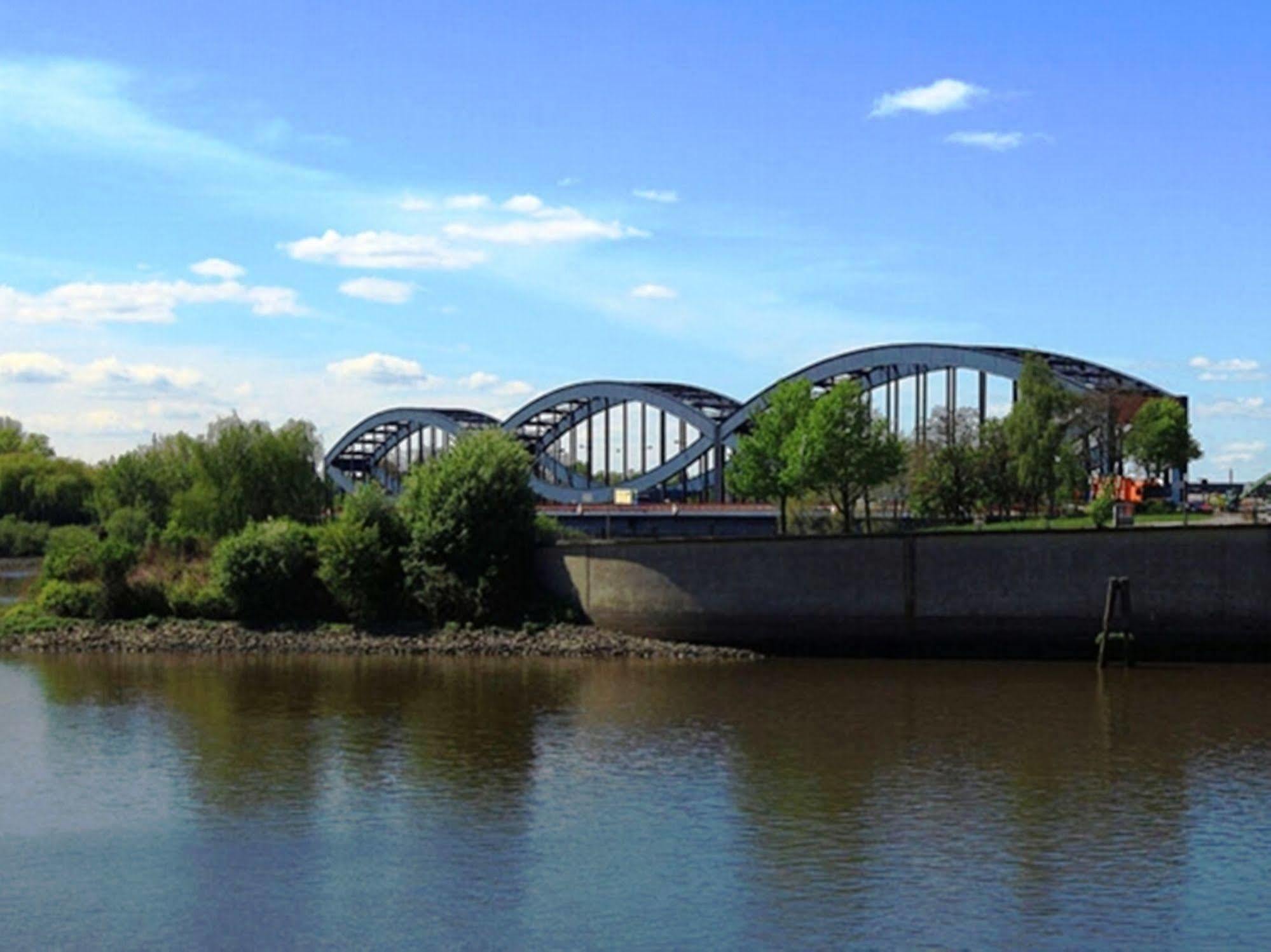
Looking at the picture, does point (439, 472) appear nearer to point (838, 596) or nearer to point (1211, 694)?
point (838, 596)

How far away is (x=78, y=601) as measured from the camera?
203ft

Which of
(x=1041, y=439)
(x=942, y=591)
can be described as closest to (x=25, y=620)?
(x=942, y=591)

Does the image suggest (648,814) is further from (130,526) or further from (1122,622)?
(130,526)

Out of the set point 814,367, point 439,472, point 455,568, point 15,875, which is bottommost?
point 15,875

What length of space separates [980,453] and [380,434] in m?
74.9

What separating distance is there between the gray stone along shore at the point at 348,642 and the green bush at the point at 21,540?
61.5 m

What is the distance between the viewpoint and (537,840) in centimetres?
2688

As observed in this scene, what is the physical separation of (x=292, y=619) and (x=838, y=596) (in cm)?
2132

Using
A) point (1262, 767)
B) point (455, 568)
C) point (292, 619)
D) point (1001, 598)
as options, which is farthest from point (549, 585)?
point (1262, 767)

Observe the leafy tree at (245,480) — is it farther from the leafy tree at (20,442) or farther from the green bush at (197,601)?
the leafy tree at (20,442)

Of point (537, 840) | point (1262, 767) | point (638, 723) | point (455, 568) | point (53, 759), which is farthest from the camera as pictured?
point (455, 568)

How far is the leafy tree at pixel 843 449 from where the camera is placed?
2896 inches

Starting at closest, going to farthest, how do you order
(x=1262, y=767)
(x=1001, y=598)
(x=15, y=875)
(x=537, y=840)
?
(x=15, y=875) < (x=537, y=840) < (x=1262, y=767) < (x=1001, y=598)

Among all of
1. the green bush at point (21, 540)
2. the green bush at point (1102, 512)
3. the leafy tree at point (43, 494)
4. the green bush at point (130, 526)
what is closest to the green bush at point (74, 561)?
the green bush at point (130, 526)
